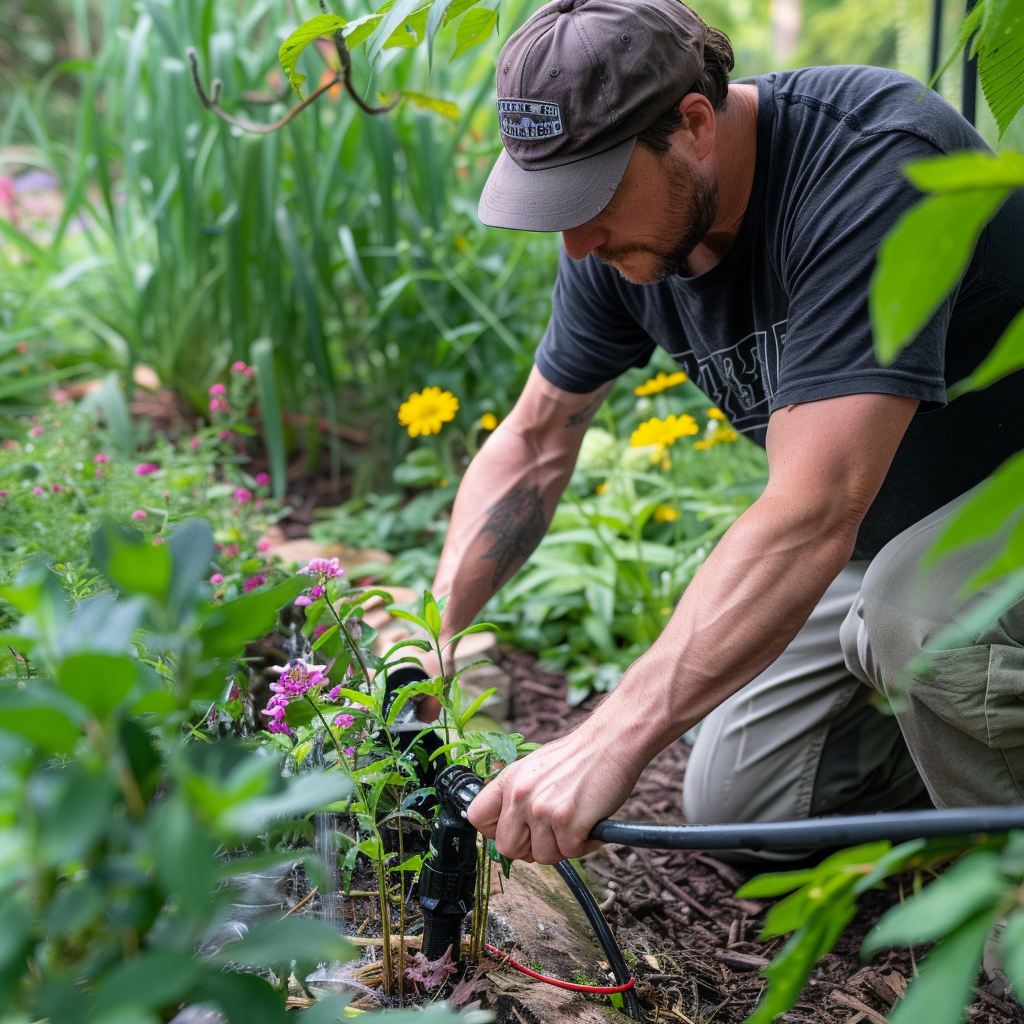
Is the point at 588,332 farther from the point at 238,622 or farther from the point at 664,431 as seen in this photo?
the point at 238,622

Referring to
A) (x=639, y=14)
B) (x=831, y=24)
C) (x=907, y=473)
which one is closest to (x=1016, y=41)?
(x=639, y=14)

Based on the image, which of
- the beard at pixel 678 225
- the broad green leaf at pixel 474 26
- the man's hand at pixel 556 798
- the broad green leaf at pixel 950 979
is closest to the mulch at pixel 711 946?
the man's hand at pixel 556 798

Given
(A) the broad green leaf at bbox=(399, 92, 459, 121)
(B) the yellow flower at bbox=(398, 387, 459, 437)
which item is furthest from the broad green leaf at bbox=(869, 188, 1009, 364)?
(B) the yellow flower at bbox=(398, 387, 459, 437)

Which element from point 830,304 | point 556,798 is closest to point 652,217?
point 830,304

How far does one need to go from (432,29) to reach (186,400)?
2.28 metres

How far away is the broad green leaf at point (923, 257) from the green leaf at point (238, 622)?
312 mm

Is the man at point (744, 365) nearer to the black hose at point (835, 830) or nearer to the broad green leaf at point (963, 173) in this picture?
the black hose at point (835, 830)

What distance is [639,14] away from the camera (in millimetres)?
1325

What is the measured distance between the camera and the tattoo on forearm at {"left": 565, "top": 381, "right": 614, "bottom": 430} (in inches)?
73.9

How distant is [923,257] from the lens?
16.3 inches

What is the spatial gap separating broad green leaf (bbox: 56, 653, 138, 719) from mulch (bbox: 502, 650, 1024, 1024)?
105 centimetres

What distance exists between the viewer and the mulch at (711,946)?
52.9 inches

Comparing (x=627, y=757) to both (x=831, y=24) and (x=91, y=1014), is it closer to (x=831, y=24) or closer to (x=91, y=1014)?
(x=91, y=1014)

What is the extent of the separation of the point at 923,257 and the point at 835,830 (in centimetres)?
47
